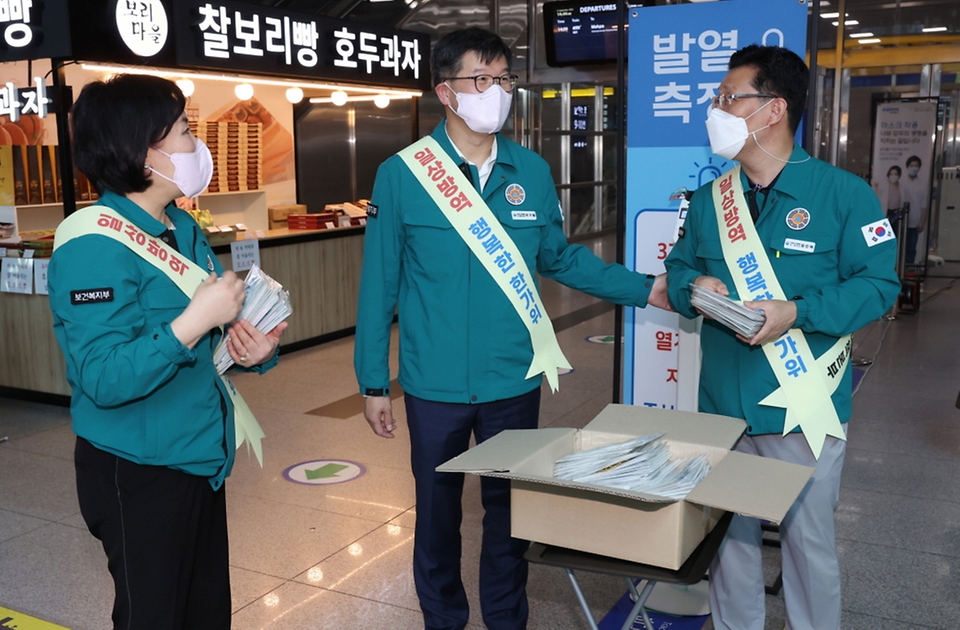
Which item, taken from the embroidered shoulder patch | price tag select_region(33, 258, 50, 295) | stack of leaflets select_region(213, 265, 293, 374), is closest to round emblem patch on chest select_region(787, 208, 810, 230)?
stack of leaflets select_region(213, 265, 293, 374)

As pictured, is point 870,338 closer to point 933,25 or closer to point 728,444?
point 933,25

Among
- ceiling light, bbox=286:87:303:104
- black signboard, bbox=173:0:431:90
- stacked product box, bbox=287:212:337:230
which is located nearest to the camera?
black signboard, bbox=173:0:431:90

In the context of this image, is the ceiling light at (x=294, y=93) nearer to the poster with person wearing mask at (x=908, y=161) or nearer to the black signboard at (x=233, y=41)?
the black signboard at (x=233, y=41)

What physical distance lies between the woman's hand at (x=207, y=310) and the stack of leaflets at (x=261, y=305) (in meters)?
0.10

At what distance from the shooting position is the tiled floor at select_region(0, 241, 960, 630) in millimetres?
3029

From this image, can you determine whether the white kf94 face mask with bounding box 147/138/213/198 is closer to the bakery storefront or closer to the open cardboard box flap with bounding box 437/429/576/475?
the open cardboard box flap with bounding box 437/429/576/475

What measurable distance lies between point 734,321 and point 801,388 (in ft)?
1.04

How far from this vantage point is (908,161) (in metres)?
10.4

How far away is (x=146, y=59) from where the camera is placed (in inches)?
219

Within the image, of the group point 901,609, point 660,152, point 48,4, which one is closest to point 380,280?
point 660,152

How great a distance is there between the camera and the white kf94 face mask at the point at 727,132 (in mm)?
2295

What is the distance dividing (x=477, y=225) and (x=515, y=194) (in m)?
0.17

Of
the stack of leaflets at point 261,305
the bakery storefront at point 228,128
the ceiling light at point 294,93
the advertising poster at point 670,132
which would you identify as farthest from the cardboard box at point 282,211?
the stack of leaflets at point 261,305

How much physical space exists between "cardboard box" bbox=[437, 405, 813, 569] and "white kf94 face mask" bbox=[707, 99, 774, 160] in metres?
0.79
